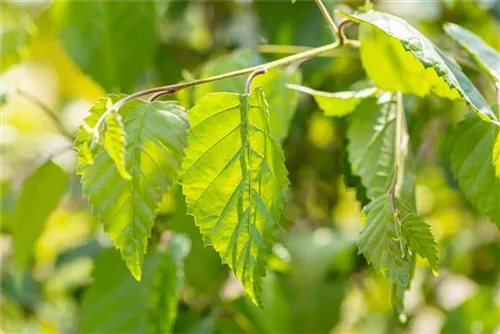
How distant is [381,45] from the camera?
1.72ft

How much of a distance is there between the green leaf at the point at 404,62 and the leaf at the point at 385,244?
82 mm

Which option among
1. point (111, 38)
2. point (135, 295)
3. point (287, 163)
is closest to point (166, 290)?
point (135, 295)

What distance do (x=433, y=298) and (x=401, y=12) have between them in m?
0.48

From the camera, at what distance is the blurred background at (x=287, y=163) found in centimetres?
75

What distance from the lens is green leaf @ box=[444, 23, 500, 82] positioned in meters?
0.51

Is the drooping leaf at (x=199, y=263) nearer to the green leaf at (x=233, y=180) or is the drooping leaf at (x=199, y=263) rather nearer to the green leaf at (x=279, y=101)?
the green leaf at (x=279, y=101)

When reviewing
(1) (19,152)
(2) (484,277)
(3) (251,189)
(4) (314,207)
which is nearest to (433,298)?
(2) (484,277)

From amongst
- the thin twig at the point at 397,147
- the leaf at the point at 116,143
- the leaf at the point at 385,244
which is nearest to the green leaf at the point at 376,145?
the thin twig at the point at 397,147

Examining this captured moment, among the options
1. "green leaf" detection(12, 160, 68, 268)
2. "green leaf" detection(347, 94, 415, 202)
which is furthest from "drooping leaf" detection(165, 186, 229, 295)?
"green leaf" detection(347, 94, 415, 202)

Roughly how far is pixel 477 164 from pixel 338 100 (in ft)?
0.39

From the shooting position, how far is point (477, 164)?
0.51m

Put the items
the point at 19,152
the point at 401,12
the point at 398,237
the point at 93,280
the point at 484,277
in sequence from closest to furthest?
the point at 398,237 < the point at 93,280 < the point at 401,12 < the point at 484,277 < the point at 19,152

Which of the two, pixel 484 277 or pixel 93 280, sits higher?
pixel 93 280

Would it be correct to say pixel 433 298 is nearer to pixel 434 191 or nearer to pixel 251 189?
pixel 434 191
